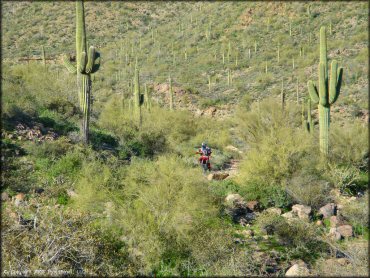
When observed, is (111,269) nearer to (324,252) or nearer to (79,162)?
(324,252)

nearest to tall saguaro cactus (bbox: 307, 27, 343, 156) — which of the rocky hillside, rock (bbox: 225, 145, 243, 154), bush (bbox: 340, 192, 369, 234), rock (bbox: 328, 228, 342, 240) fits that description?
bush (bbox: 340, 192, 369, 234)

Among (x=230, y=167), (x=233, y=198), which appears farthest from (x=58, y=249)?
(x=230, y=167)

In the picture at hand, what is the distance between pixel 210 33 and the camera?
4491 cm

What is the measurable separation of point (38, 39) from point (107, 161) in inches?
1558

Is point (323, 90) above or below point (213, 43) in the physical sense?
below

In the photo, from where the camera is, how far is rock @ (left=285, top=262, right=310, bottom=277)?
644 centimetres

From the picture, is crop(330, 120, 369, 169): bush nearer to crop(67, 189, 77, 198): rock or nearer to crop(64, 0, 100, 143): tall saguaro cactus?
crop(64, 0, 100, 143): tall saguaro cactus

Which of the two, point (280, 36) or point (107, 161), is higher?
point (280, 36)

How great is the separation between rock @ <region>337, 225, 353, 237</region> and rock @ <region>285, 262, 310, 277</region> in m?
2.41

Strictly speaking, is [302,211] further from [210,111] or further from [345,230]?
[210,111]

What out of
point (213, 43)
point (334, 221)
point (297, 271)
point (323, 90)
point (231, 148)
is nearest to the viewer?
point (297, 271)

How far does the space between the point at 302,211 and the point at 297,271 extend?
3752mm

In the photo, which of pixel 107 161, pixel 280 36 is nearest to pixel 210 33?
pixel 280 36

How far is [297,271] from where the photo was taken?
6535 millimetres
